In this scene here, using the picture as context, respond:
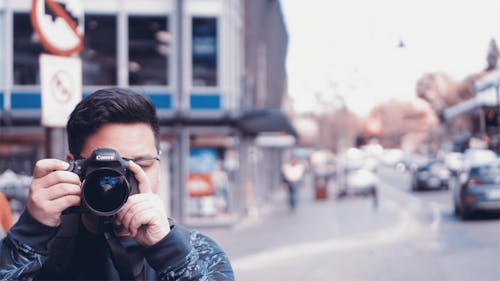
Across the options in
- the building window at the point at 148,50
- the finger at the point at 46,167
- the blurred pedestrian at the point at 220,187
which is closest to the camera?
the finger at the point at 46,167

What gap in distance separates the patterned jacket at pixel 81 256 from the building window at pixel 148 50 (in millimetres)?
16227

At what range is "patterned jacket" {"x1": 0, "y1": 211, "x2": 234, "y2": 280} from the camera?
1861mm

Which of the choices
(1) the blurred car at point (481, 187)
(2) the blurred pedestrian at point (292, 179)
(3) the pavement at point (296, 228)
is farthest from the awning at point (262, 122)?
(1) the blurred car at point (481, 187)

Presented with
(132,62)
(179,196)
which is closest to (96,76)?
(132,62)

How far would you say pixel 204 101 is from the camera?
18453mm

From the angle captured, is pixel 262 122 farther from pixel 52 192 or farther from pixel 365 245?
pixel 52 192

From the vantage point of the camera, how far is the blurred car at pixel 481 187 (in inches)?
689

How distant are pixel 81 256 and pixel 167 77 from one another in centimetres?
1652

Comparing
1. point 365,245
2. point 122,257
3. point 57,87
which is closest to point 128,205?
point 122,257

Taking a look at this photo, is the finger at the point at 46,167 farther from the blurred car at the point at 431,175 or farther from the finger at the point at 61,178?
the blurred car at the point at 431,175

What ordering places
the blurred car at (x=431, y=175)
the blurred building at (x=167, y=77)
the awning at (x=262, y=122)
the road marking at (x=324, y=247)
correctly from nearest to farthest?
1. the road marking at (x=324, y=247)
2. the blurred building at (x=167, y=77)
3. the awning at (x=262, y=122)
4. the blurred car at (x=431, y=175)

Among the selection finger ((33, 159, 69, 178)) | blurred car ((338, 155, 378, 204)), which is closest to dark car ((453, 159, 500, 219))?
blurred car ((338, 155, 378, 204))

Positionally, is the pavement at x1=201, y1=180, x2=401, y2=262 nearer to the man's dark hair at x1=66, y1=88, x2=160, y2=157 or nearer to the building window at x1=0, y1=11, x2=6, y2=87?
the building window at x1=0, y1=11, x2=6, y2=87

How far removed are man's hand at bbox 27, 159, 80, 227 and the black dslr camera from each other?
1.0 inches
